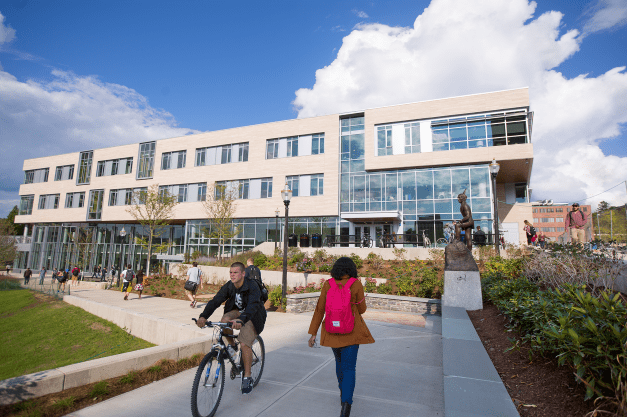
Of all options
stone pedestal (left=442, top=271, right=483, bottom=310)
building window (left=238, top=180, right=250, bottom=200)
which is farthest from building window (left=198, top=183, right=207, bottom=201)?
stone pedestal (left=442, top=271, right=483, bottom=310)

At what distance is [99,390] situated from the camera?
4164 mm

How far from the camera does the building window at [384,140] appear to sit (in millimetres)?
29422

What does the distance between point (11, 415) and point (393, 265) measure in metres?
16.8

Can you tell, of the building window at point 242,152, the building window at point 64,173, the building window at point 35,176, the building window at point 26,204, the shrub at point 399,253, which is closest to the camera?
the shrub at point 399,253

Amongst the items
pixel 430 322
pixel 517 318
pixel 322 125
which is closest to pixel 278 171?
pixel 322 125

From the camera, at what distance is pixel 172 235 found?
4053 centimetres

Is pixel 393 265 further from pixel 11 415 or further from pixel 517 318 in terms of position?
pixel 11 415

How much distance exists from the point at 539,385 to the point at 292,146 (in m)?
31.2

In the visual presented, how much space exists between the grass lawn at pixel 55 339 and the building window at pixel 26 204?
44.5 meters

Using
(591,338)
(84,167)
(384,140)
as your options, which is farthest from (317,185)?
(84,167)

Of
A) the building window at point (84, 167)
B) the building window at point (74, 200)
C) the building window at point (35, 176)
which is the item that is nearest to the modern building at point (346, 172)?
the building window at point (74, 200)

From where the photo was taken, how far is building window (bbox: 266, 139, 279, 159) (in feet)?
111

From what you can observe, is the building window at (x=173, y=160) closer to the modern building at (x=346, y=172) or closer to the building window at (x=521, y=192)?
the modern building at (x=346, y=172)

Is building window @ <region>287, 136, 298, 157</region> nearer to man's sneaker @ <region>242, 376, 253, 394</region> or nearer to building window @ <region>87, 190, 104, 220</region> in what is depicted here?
building window @ <region>87, 190, 104, 220</region>
